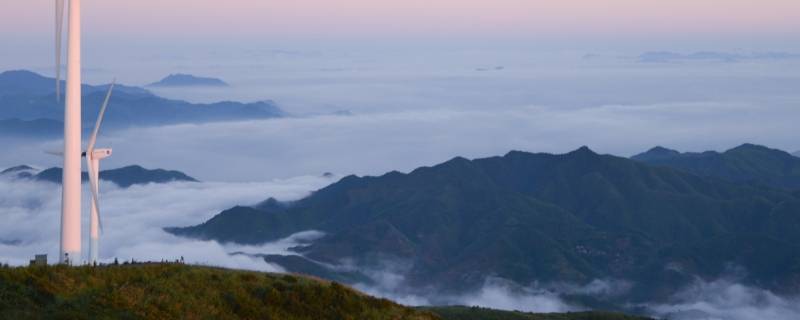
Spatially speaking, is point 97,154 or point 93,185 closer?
point 97,154

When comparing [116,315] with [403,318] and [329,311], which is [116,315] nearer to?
[329,311]

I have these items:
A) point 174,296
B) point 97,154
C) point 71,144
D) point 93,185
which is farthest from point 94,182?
point 174,296

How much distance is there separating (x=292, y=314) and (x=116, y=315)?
9639mm

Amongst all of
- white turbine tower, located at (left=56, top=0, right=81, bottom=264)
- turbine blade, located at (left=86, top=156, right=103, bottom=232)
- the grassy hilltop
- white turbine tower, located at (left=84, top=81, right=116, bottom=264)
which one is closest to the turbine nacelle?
white turbine tower, located at (left=84, top=81, right=116, bottom=264)

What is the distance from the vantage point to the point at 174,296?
2044 inches

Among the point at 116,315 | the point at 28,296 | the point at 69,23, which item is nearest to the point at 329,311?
the point at 116,315

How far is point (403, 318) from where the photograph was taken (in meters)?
57.2

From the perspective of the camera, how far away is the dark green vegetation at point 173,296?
4816 centimetres

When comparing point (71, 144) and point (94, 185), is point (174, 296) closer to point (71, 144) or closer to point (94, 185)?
point (71, 144)

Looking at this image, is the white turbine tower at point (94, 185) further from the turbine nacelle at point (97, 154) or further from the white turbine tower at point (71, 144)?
the white turbine tower at point (71, 144)

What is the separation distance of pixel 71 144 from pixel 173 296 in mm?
14468

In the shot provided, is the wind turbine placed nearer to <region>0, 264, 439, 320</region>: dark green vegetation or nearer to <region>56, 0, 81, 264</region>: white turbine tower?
<region>56, 0, 81, 264</region>: white turbine tower


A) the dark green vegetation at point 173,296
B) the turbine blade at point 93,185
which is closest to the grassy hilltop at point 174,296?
the dark green vegetation at point 173,296

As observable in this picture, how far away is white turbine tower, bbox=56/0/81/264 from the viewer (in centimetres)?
6012
